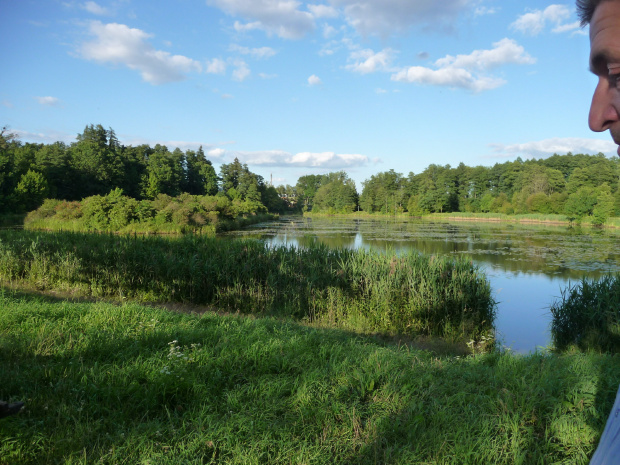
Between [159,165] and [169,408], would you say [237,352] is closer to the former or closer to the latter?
[169,408]

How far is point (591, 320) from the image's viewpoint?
6352 millimetres

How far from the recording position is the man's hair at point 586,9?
48 centimetres

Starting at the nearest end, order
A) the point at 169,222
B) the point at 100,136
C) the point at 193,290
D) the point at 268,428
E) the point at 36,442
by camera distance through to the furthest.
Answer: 1. the point at 36,442
2. the point at 268,428
3. the point at 193,290
4. the point at 169,222
5. the point at 100,136

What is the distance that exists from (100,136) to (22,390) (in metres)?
53.3

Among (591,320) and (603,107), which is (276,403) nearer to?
(603,107)

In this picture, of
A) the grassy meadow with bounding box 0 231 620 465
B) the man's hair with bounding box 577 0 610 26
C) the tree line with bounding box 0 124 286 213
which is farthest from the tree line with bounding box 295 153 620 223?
the man's hair with bounding box 577 0 610 26

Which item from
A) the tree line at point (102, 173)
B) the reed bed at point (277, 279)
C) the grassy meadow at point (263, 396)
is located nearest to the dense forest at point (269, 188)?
the tree line at point (102, 173)

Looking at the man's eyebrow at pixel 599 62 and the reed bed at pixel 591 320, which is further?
the reed bed at pixel 591 320

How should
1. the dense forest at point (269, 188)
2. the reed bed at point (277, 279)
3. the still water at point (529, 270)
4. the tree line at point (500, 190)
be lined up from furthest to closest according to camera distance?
the tree line at point (500, 190), the dense forest at point (269, 188), the still water at point (529, 270), the reed bed at point (277, 279)

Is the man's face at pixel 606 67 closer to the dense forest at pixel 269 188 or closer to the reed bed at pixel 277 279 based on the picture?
the reed bed at pixel 277 279

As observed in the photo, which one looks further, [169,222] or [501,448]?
[169,222]

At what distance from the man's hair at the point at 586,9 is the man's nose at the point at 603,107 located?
11 cm

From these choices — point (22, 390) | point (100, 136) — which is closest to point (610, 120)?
point (22, 390)

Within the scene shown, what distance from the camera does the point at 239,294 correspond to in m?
8.11
